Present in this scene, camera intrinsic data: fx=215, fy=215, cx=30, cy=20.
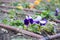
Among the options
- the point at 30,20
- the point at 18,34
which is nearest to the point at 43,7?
the point at 30,20

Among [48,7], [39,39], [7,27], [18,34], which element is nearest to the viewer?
[39,39]

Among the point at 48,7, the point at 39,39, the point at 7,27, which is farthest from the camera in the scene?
the point at 48,7

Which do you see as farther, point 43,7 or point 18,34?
point 43,7

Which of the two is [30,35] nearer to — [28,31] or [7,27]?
[28,31]

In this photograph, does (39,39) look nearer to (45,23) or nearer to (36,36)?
(36,36)

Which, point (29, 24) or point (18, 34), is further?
point (29, 24)

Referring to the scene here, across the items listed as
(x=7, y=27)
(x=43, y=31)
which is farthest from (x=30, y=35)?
(x=7, y=27)

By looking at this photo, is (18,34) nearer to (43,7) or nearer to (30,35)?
(30,35)

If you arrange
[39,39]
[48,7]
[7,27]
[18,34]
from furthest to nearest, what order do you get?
[48,7], [7,27], [18,34], [39,39]
